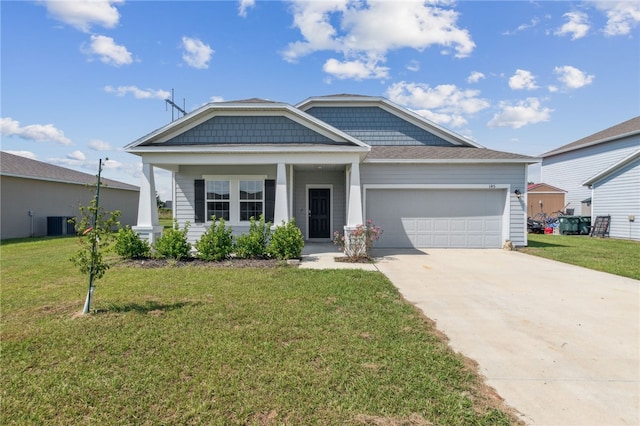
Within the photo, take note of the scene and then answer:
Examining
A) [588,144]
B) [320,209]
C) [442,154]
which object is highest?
[588,144]

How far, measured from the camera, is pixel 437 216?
11.3 metres

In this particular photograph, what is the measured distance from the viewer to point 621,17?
9.83 metres

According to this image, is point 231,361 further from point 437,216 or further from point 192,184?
point 437,216

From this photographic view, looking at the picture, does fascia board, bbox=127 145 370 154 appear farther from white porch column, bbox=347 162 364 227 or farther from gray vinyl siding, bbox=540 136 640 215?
gray vinyl siding, bbox=540 136 640 215

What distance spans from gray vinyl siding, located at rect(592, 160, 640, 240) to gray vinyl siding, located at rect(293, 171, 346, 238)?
45.6 feet

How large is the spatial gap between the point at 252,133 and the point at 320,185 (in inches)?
148

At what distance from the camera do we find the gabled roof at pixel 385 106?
12922 millimetres

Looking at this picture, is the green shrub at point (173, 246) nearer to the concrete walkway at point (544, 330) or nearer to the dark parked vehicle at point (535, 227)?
the concrete walkway at point (544, 330)

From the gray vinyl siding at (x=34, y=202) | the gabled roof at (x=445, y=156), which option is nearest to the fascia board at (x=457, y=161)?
the gabled roof at (x=445, y=156)

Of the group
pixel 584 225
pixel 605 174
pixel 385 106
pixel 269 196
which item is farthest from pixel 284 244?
pixel 584 225

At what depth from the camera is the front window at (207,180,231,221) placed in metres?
11.0

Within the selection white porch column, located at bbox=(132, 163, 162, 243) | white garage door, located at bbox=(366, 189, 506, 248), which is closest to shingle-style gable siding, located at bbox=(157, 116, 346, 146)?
white porch column, located at bbox=(132, 163, 162, 243)

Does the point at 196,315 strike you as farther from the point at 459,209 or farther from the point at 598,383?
the point at 459,209

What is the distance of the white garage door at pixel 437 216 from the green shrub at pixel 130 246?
23.9 ft
